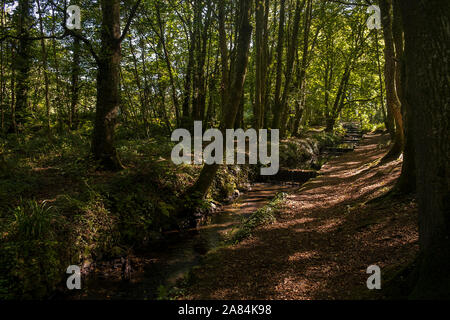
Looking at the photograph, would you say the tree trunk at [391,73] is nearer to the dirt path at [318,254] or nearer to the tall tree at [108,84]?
the dirt path at [318,254]

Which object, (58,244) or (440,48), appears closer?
(440,48)

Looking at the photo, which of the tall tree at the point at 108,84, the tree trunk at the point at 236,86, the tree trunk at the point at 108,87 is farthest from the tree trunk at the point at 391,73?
the tree trunk at the point at 108,87

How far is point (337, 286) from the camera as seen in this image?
3998 millimetres

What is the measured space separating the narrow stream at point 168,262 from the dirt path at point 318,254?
83 cm

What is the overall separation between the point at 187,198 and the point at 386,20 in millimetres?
9735

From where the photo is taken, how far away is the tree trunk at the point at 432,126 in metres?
2.87

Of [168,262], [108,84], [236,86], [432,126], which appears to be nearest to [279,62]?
[236,86]

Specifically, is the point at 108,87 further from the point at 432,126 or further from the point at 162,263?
the point at 432,126

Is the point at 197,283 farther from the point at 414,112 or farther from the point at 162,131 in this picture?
the point at 162,131

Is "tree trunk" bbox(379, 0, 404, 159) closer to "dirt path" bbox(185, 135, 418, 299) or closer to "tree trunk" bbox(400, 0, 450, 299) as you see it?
"dirt path" bbox(185, 135, 418, 299)

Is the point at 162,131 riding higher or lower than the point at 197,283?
higher

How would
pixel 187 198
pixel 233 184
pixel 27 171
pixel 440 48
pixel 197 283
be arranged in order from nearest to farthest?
pixel 440 48 → pixel 197 283 → pixel 27 171 → pixel 187 198 → pixel 233 184

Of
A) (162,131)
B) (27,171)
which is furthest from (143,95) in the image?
(27,171)

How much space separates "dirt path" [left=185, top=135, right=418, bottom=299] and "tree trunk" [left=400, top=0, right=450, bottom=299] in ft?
2.95
